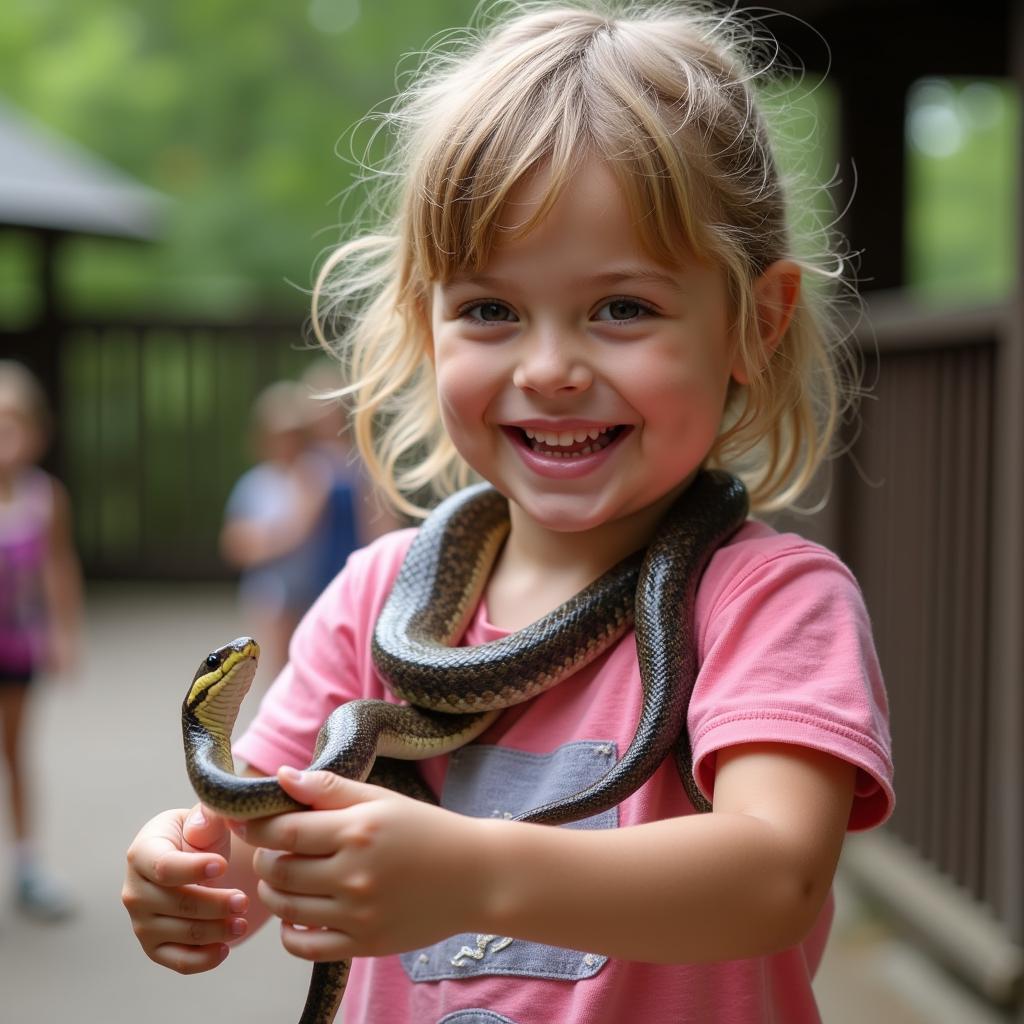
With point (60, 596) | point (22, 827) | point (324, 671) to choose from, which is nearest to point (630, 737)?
point (324, 671)

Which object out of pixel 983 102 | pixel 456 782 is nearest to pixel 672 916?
pixel 456 782

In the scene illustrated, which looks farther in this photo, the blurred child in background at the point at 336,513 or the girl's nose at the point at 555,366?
the blurred child in background at the point at 336,513

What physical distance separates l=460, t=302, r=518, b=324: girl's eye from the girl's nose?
0.23ft

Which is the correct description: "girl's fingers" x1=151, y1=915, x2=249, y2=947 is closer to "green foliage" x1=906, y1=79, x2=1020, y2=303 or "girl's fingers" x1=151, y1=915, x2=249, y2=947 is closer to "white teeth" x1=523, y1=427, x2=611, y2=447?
"white teeth" x1=523, y1=427, x2=611, y2=447

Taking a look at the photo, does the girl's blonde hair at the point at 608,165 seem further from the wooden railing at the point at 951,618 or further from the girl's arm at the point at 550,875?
the wooden railing at the point at 951,618

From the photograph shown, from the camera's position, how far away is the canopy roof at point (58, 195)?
40.3 ft

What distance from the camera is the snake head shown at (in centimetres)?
131

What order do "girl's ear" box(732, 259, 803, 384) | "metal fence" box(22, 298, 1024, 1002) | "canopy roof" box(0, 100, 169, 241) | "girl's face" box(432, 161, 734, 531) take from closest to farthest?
"girl's face" box(432, 161, 734, 531)
"girl's ear" box(732, 259, 803, 384)
"metal fence" box(22, 298, 1024, 1002)
"canopy roof" box(0, 100, 169, 241)

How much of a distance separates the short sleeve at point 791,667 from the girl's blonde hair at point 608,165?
0.28 meters

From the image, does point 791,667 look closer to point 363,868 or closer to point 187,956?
point 363,868

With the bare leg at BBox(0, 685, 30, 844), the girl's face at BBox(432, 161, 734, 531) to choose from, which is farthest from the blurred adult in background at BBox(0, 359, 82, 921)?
the girl's face at BBox(432, 161, 734, 531)

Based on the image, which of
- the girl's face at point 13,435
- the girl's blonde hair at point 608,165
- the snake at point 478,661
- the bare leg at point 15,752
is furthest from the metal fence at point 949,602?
the bare leg at point 15,752

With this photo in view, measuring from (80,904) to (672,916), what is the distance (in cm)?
466

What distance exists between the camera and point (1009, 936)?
4121 millimetres
